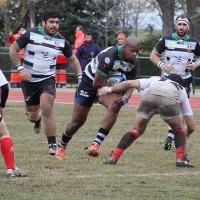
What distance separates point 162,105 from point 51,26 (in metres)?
2.39

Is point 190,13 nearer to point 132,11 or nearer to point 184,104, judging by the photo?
point 132,11

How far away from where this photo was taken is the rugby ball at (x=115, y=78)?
10.2m

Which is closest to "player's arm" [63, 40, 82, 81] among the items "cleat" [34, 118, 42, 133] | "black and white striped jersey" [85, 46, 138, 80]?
"black and white striped jersey" [85, 46, 138, 80]

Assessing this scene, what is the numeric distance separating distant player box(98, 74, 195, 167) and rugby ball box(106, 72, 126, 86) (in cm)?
51

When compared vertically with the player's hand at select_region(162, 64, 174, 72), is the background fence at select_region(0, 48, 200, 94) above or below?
below

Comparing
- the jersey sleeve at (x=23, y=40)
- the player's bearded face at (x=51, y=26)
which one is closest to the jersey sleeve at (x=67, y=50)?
the player's bearded face at (x=51, y=26)

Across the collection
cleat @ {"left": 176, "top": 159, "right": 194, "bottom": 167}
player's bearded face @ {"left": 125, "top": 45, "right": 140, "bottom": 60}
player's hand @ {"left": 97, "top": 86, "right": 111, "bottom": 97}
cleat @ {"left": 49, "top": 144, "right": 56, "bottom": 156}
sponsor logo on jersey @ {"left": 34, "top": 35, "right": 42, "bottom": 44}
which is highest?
player's bearded face @ {"left": 125, "top": 45, "right": 140, "bottom": 60}

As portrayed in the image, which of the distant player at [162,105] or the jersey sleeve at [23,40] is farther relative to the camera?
the jersey sleeve at [23,40]

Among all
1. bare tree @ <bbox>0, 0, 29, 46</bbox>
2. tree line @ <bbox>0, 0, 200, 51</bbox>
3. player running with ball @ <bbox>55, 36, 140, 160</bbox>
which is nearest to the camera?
player running with ball @ <bbox>55, 36, 140, 160</bbox>

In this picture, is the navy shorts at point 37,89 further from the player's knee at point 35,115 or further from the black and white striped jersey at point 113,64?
the black and white striped jersey at point 113,64

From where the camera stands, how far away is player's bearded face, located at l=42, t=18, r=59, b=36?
35.5 ft

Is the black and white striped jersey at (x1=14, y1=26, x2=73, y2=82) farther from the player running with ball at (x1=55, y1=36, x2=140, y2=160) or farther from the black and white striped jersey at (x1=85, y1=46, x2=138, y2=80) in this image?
the black and white striped jersey at (x1=85, y1=46, x2=138, y2=80)

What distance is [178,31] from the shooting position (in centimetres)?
1213

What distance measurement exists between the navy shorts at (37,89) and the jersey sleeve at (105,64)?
1205mm
